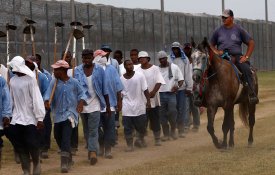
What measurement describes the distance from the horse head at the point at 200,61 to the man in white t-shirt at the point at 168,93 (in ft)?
8.04

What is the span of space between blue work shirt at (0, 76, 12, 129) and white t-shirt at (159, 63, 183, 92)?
5693mm

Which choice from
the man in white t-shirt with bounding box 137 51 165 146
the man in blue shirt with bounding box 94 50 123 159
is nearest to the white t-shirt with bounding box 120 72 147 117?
the man in white t-shirt with bounding box 137 51 165 146

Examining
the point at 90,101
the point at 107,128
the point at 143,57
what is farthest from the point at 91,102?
the point at 143,57

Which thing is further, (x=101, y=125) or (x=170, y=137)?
(x=170, y=137)

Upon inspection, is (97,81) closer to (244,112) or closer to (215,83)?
(215,83)

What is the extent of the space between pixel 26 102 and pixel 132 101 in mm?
4161

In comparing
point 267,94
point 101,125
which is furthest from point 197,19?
point 101,125

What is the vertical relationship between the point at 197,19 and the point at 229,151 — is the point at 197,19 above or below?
above

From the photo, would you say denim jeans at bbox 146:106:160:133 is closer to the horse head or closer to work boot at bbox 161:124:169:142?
work boot at bbox 161:124:169:142

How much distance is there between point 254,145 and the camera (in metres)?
15.0

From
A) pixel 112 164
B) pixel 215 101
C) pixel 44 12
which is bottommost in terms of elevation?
pixel 112 164

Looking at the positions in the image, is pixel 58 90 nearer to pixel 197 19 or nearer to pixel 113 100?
pixel 113 100

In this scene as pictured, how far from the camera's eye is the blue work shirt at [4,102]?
37.7 feet

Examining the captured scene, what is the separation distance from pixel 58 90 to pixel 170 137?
530 centimetres
